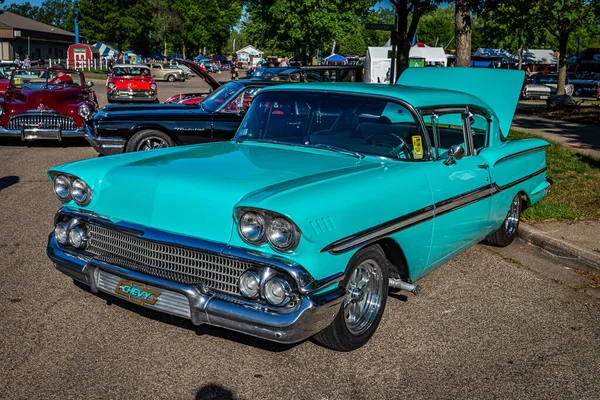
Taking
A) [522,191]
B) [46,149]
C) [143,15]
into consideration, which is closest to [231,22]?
[143,15]

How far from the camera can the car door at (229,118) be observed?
9.77 m

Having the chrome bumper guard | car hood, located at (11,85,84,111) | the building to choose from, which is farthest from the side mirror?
the building

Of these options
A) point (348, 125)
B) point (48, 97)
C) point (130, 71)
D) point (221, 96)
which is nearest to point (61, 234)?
point (348, 125)

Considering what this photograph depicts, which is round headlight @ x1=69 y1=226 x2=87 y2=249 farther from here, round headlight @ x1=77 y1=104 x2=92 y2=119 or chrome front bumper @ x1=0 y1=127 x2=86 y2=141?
round headlight @ x1=77 y1=104 x2=92 y2=119

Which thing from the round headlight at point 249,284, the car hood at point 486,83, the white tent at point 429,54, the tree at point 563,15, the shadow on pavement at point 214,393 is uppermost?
the tree at point 563,15

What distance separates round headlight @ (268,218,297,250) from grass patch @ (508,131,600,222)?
4561 millimetres

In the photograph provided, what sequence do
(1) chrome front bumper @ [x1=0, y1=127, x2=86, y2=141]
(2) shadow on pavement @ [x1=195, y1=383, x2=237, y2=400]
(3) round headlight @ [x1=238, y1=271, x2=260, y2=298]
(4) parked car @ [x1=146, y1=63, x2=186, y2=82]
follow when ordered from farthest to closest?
1. (4) parked car @ [x1=146, y1=63, x2=186, y2=82]
2. (1) chrome front bumper @ [x1=0, y1=127, x2=86, y2=141]
3. (3) round headlight @ [x1=238, y1=271, x2=260, y2=298]
4. (2) shadow on pavement @ [x1=195, y1=383, x2=237, y2=400]

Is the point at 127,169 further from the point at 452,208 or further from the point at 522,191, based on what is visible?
the point at 522,191

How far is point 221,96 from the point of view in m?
10.3

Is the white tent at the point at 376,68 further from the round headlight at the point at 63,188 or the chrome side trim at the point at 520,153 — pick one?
the round headlight at the point at 63,188

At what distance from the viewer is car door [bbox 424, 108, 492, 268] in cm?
455

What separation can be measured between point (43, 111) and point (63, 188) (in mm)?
8953

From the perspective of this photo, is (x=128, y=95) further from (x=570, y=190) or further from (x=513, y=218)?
(x=513, y=218)

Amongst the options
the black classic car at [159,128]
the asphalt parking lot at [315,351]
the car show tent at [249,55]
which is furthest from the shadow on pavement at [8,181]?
the car show tent at [249,55]
